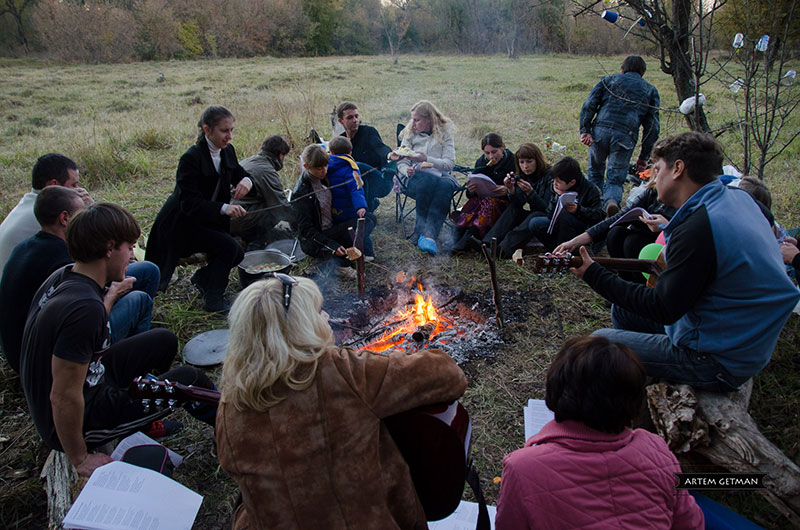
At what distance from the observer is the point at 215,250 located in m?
4.39

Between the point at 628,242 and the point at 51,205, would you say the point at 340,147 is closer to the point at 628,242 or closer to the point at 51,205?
the point at 51,205

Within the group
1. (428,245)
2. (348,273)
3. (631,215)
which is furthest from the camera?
(428,245)

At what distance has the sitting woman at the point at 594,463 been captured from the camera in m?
1.47

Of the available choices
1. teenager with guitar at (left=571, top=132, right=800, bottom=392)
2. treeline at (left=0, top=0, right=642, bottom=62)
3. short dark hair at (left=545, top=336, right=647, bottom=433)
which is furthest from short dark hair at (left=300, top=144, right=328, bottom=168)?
treeline at (left=0, top=0, right=642, bottom=62)

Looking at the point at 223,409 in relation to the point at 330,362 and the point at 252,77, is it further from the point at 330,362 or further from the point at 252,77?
the point at 252,77

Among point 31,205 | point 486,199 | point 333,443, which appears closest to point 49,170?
Answer: point 31,205

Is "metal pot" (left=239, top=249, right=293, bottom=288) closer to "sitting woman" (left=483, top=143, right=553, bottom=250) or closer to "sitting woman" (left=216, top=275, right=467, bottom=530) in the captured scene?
"sitting woman" (left=483, top=143, right=553, bottom=250)

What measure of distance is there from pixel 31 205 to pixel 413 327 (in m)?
3.16

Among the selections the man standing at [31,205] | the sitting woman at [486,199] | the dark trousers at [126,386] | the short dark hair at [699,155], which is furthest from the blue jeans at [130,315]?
the short dark hair at [699,155]

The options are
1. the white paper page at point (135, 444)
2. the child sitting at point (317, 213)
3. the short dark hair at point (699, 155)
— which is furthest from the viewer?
the child sitting at point (317, 213)

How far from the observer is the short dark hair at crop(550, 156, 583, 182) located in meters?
4.78

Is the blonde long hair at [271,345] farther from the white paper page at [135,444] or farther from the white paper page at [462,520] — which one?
the white paper page at [135,444]

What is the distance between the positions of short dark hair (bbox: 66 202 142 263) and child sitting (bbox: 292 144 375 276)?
8.26 feet

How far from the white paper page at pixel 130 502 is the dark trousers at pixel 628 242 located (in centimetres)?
383
